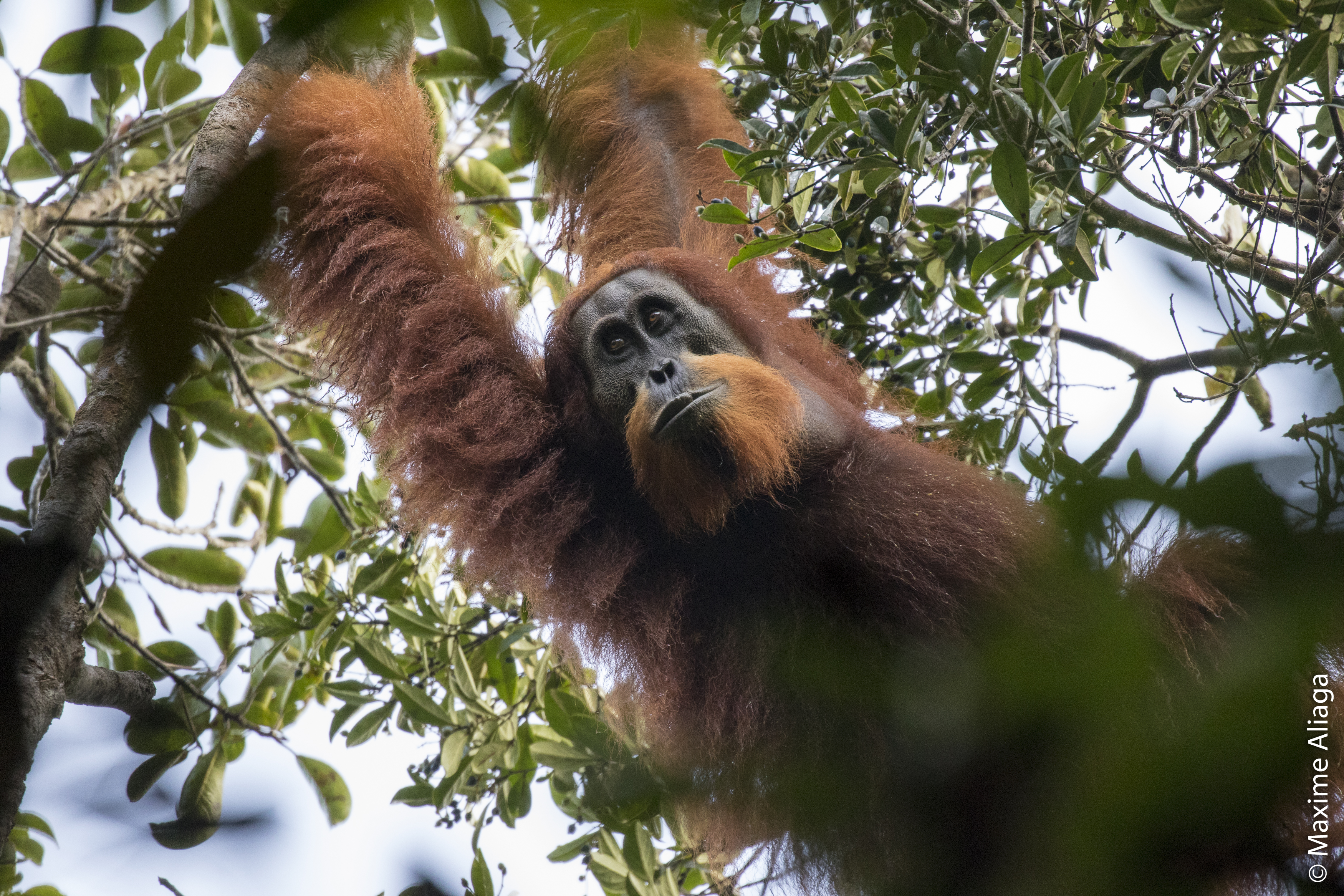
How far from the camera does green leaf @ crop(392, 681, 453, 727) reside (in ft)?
12.0

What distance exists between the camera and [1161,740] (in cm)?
72

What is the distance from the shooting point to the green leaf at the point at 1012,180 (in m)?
2.23

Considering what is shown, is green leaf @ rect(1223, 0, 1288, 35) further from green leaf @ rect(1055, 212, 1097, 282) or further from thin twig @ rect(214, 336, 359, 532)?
thin twig @ rect(214, 336, 359, 532)

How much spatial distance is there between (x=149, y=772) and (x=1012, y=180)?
2.07 metres

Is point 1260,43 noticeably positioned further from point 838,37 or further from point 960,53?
point 838,37

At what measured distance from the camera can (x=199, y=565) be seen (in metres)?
3.66

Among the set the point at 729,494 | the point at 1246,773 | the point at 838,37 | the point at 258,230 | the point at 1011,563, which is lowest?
the point at 1246,773

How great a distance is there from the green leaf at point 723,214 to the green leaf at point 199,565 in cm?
225

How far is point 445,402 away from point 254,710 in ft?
5.17

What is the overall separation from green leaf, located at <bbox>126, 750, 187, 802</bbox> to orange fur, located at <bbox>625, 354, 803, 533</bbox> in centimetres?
191

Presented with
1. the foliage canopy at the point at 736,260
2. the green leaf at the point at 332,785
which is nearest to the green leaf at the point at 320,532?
the foliage canopy at the point at 736,260

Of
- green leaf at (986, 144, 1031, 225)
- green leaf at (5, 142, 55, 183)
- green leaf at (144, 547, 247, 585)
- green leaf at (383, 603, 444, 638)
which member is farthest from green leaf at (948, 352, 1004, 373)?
green leaf at (5, 142, 55, 183)

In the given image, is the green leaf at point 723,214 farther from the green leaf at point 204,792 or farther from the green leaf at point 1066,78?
the green leaf at point 204,792

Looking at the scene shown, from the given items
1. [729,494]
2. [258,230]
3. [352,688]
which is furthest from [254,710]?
[258,230]
